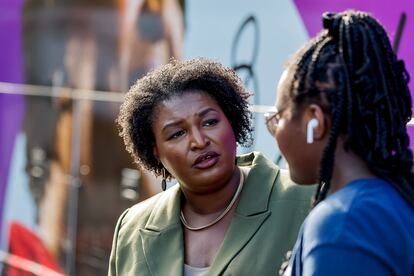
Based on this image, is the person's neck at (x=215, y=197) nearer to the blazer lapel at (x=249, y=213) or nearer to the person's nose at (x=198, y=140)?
the blazer lapel at (x=249, y=213)

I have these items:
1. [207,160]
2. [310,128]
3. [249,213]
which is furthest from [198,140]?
[310,128]

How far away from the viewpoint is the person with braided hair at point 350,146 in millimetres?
1980

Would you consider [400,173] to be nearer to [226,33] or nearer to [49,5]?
[226,33]

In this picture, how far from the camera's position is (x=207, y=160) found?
2.98m

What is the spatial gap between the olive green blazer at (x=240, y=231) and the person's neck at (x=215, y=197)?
4 cm

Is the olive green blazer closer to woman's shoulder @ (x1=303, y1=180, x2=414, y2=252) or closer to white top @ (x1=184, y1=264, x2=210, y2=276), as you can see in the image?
white top @ (x1=184, y1=264, x2=210, y2=276)

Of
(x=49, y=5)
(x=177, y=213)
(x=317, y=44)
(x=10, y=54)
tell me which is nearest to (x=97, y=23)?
(x=49, y=5)

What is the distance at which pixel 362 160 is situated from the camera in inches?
85.4

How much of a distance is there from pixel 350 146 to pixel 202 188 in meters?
0.97

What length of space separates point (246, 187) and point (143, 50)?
227 centimetres

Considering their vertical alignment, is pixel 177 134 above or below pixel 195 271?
above

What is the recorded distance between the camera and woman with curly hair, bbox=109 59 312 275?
2953mm

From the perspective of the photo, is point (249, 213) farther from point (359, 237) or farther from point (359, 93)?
point (359, 237)

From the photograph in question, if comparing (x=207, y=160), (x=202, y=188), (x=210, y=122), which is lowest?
(x=202, y=188)
